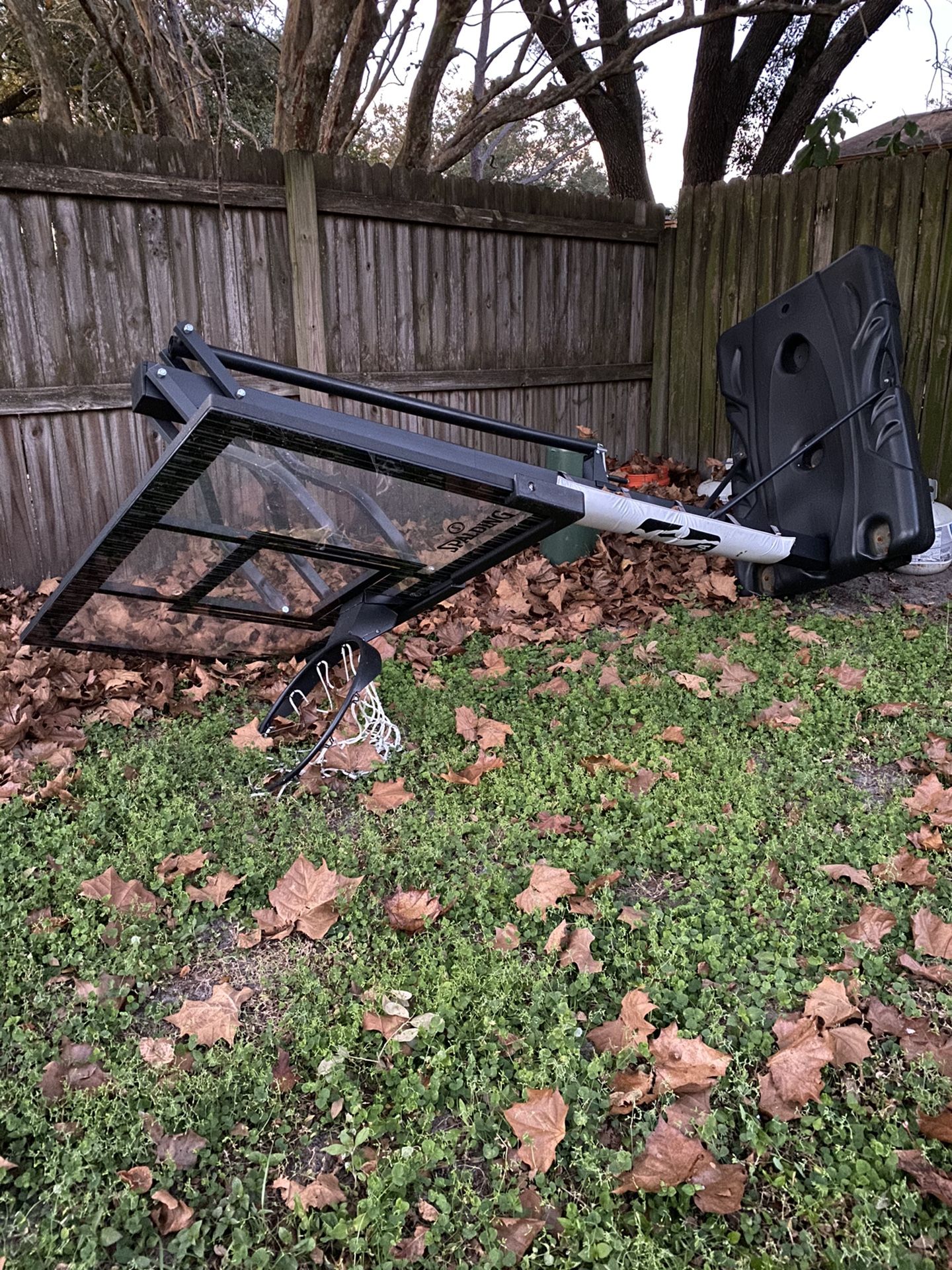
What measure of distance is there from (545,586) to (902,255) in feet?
11.1

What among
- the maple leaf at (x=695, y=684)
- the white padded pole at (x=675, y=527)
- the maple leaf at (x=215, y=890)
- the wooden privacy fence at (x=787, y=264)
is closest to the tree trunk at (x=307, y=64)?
the wooden privacy fence at (x=787, y=264)

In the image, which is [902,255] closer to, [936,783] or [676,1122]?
[936,783]

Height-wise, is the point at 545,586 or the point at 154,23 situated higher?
the point at 154,23

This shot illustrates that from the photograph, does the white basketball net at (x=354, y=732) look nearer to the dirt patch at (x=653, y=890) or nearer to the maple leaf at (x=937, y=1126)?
the dirt patch at (x=653, y=890)

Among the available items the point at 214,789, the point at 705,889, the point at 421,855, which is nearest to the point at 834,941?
the point at 705,889

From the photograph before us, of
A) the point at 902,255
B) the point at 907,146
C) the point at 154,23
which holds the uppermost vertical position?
the point at 154,23

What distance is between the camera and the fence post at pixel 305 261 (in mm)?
5469

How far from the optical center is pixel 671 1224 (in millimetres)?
1628

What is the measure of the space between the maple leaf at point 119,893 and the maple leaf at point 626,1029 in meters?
1.31

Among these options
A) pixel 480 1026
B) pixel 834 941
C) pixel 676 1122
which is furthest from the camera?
pixel 834 941

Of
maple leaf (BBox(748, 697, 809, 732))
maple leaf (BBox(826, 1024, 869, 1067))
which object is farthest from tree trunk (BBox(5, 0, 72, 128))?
maple leaf (BBox(826, 1024, 869, 1067))

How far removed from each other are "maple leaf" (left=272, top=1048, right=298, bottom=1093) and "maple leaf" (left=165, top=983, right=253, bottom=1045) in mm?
134

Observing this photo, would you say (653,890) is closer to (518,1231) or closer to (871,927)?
(871,927)

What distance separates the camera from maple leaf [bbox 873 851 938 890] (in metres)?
2.52
